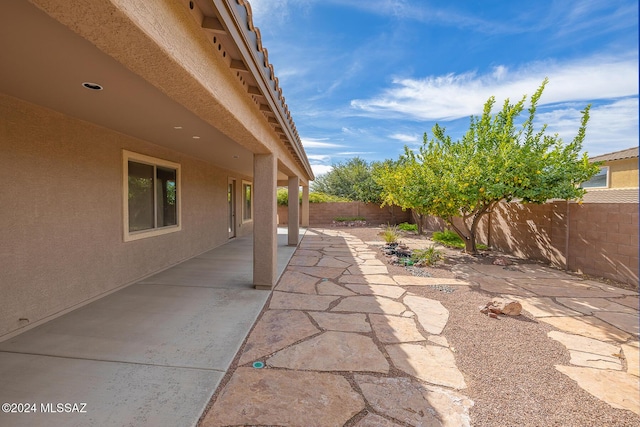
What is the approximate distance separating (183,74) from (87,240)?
363 cm

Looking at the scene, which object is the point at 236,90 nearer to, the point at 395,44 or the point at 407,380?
the point at 407,380

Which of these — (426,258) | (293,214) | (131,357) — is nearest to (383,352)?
(131,357)

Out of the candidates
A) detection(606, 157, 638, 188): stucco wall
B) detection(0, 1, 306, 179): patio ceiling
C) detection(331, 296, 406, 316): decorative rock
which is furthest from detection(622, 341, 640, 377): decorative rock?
detection(606, 157, 638, 188): stucco wall

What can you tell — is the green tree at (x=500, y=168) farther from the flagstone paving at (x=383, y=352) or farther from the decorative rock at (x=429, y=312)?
the decorative rock at (x=429, y=312)

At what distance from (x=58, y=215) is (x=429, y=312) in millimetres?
5306

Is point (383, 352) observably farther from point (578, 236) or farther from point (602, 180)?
point (602, 180)

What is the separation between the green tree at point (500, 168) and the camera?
657 centimetres

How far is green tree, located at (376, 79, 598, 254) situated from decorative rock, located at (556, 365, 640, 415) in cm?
474

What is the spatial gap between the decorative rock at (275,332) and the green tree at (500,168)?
5.47 m

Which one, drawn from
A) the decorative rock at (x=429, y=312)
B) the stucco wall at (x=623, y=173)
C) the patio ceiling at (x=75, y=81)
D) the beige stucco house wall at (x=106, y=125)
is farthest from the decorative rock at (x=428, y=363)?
the stucco wall at (x=623, y=173)

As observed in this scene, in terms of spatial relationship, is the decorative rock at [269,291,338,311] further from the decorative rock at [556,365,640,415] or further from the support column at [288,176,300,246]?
the support column at [288,176,300,246]

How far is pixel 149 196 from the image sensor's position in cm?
588

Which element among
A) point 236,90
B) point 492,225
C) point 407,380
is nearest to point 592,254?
point 492,225

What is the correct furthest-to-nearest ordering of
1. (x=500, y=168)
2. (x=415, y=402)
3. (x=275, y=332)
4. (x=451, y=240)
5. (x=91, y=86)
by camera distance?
(x=451, y=240)
(x=500, y=168)
(x=275, y=332)
(x=91, y=86)
(x=415, y=402)
